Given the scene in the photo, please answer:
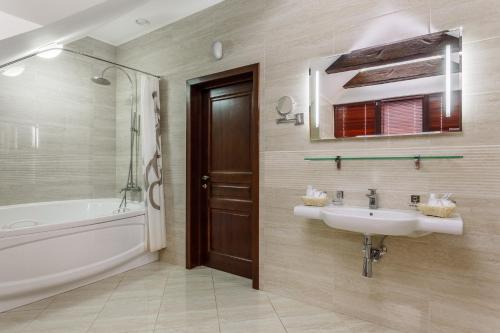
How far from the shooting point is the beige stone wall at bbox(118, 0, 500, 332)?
1.55 m

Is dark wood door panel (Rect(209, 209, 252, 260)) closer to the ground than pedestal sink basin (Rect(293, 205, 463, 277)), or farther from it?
closer to the ground

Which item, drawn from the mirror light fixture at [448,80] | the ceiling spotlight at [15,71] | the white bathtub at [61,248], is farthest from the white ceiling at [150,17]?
the mirror light fixture at [448,80]

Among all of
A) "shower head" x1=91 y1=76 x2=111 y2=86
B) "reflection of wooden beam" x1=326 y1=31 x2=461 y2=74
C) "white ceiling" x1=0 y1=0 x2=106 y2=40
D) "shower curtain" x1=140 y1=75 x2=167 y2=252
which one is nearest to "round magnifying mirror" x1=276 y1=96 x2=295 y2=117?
"reflection of wooden beam" x1=326 y1=31 x2=461 y2=74

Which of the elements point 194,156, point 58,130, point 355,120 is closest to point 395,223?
point 355,120

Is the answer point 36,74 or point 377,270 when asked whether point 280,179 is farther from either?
point 36,74

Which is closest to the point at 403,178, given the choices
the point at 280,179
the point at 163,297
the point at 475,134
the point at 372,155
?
the point at 372,155

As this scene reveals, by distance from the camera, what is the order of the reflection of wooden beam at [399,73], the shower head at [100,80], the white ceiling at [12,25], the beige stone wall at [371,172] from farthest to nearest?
1. the shower head at [100,80]
2. the reflection of wooden beam at [399,73]
3. the beige stone wall at [371,172]
4. the white ceiling at [12,25]

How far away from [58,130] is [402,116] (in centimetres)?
341

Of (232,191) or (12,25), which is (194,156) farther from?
(12,25)

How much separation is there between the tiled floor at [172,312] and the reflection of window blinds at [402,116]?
130 cm

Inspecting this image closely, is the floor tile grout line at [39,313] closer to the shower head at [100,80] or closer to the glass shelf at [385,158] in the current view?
the glass shelf at [385,158]

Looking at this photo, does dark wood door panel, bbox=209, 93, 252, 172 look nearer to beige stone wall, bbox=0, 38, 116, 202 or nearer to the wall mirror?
the wall mirror

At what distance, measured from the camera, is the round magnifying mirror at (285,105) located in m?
2.19

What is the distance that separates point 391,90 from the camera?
1.80 m
